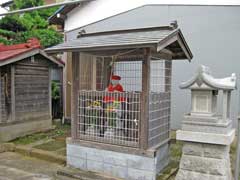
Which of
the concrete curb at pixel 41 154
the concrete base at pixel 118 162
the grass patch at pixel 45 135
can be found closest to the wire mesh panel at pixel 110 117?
the concrete base at pixel 118 162

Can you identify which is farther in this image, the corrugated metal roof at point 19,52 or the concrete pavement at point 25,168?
the corrugated metal roof at point 19,52

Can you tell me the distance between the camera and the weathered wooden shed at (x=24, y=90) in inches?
294

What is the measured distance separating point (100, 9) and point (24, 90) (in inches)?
149

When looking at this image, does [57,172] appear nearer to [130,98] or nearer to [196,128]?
[130,98]

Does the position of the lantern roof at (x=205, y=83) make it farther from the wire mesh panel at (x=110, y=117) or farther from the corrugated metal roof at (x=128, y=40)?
the wire mesh panel at (x=110, y=117)

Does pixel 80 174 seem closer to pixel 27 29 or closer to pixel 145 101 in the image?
pixel 145 101

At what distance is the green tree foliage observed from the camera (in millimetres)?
13102

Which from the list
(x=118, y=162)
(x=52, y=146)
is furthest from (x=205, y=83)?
(x=52, y=146)

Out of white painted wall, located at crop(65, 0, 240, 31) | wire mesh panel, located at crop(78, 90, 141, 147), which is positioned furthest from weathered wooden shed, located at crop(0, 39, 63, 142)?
wire mesh panel, located at crop(78, 90, 141, 147)

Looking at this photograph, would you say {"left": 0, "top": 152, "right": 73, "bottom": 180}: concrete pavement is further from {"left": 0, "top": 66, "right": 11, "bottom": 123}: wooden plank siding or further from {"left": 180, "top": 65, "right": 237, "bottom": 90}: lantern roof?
{"left": 180, "top": 65, "right": 237, "bottom": 90}: lantern roof

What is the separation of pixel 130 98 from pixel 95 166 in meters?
1.53

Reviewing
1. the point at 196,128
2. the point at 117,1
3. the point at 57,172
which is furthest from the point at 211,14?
the point at 57,172

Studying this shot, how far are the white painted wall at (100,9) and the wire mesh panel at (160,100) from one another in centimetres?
344

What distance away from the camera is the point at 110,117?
5.08m
